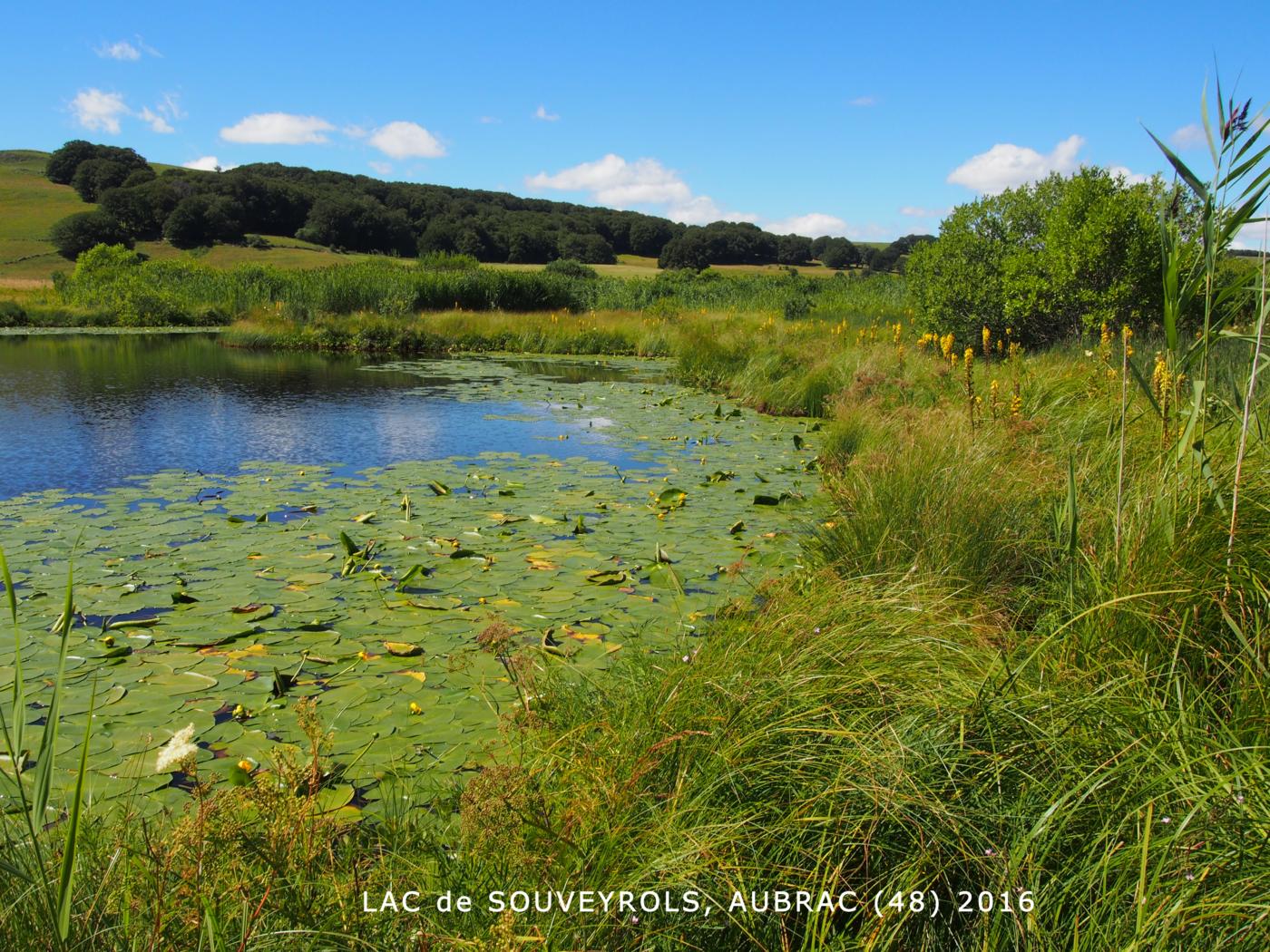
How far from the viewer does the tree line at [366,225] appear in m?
57.0

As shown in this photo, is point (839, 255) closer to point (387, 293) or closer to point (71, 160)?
point (387, 293)

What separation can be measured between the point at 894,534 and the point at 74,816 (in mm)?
3469

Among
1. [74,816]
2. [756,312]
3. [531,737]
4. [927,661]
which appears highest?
[756,312]

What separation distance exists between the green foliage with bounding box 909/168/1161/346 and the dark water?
6080 millimetres

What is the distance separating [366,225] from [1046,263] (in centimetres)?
6066

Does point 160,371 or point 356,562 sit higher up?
point 160,371

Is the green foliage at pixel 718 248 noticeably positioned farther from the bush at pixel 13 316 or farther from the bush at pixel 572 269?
the bush at pixel 13 316

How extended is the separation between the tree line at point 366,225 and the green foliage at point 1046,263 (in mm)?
42933

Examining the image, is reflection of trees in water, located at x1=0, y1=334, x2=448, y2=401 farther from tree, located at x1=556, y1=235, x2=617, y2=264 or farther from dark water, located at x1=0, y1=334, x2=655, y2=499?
tree, located at x1=556, y1=235, x2=617, y2=264

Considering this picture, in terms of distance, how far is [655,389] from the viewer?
13.9 metres

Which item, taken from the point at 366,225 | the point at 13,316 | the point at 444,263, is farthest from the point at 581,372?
the point at 366,225

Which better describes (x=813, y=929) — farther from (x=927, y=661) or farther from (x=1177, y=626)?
(x=1177, y=626)

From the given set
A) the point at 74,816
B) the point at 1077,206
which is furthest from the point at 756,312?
the point at 74,816

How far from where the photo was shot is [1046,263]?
1075 cm
